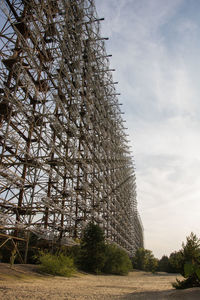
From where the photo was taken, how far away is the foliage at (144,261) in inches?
1956

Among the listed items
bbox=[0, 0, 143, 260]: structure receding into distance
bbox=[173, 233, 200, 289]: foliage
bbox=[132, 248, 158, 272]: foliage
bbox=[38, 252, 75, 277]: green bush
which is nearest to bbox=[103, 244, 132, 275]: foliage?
bbox=[0, 0, 143, 260]: structure receding into distance

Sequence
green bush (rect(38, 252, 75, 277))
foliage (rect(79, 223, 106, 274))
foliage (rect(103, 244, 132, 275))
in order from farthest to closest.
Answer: foliage (rect(103, 244, 132, 275)) → foliage (rect(79, 223, 106, 274)) → green bush (rect(38, 252, 75, 277))

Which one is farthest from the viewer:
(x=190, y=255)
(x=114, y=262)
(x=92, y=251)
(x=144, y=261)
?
(x=144, y=261)

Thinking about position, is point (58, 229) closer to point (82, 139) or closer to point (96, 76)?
point (82, 139)

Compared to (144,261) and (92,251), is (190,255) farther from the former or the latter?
(144,261)

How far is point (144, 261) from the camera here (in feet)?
165

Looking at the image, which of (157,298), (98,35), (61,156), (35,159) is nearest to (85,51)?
(98,35)

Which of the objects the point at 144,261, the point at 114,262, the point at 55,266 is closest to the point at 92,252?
the point at 114,262

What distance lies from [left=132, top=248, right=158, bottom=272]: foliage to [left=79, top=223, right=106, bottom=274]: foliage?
34404 mm

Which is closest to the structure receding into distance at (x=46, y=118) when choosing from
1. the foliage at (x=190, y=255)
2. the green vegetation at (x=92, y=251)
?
the green vegetation at (x=92, y=251)

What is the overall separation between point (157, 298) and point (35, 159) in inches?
425

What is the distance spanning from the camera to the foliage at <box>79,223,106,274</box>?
18.0 meters

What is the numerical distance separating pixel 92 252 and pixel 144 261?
36613 mm

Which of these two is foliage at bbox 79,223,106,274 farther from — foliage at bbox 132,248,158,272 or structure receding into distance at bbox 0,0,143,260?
foliage at bbox 132,248,158,272
